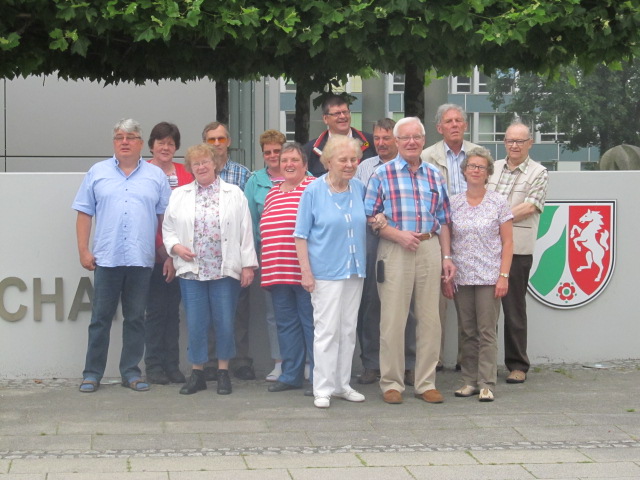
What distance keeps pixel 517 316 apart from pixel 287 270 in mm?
1934

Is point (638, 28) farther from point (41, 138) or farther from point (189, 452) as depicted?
point (41, 138)

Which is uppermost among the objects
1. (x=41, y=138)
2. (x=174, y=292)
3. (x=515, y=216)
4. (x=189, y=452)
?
(x=41, y=138)

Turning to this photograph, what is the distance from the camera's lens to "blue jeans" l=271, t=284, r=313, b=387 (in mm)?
8266

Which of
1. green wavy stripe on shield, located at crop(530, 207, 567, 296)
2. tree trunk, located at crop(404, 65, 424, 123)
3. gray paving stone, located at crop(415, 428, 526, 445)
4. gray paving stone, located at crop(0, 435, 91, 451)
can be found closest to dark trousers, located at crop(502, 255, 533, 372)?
green wavy stripe on shield, located at crop(530, 207, 567, 296)

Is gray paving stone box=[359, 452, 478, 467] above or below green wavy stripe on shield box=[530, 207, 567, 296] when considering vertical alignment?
below

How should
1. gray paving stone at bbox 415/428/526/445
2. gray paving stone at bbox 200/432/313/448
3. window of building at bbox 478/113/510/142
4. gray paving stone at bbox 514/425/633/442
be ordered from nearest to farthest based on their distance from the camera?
gray paving stone at bbox 200/432/313/448
gray paving stone at bbox 415/428/526/445
gray paving stone at bbox 514/425/633/442
window of building at bbox 478/113/510/142

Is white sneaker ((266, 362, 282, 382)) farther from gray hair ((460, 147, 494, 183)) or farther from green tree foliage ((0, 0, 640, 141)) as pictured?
green tree foliage ((0, 0, 640, 141))

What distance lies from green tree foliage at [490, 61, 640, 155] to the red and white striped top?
99.8 feet

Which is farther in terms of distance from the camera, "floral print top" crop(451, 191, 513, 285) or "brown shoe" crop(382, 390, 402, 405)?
"floral print top" crop(451, 191, 513, 285)

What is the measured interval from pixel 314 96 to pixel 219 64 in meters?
2.21

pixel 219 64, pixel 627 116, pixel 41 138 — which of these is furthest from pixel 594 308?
pixel 627 116

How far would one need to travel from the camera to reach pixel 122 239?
820 centimetres

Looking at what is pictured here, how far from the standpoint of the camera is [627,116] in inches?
1603

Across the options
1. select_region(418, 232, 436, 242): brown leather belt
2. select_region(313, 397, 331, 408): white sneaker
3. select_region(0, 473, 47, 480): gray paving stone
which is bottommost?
select_region(0, 473, 47, 480): gray paving stone
